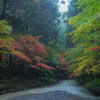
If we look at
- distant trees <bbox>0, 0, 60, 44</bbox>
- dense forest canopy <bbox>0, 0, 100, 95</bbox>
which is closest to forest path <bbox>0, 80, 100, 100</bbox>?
dense forest canopy <bbox>0, 0, 100, 95</bbox>

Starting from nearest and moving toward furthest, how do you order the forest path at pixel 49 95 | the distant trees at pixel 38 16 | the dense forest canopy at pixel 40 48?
the dense forest canopy at pixel 40 48, the forest path at pixel 49 95, the distant trees at pixel 38 16

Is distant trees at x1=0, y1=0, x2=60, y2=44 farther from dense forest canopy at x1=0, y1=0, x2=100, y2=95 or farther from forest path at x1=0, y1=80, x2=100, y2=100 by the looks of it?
forest path at x1=0, y1=80, x2=100, y2=100

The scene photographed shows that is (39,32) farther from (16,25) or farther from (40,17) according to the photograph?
(16,25)

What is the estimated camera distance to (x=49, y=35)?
18281 mm

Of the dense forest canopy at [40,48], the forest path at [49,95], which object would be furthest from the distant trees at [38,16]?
the forest path at [49,95]

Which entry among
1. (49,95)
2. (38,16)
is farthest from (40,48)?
(38,16)

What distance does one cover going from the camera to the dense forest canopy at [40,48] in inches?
A: 214

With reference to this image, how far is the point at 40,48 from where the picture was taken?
1052cm

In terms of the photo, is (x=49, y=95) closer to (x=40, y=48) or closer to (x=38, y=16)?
(x=40, y=48)

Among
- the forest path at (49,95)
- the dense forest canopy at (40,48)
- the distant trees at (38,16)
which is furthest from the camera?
the distant trees at (38,16)

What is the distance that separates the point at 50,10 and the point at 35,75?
1276 centimetres

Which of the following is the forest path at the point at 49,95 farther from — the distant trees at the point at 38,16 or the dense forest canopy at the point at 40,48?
the distant trees at the point at 38,16

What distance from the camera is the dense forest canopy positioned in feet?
17.8

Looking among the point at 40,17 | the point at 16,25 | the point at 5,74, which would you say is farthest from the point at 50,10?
the point at 5,74
